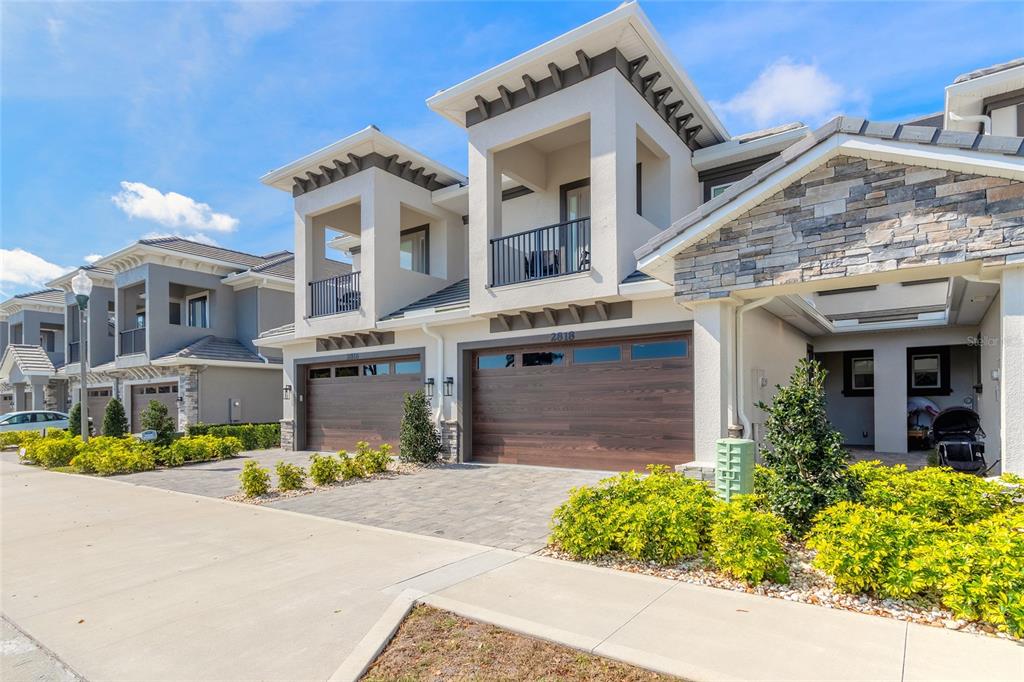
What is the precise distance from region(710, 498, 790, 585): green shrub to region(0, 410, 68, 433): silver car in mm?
26826

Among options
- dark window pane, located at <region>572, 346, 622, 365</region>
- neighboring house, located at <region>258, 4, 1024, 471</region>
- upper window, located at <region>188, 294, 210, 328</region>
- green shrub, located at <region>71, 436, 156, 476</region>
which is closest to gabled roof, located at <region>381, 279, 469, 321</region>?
neighboring house, located at <region>258, 4, 1024, 471</region>

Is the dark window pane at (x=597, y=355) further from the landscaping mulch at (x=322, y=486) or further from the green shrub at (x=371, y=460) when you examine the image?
the green shrub at (x=371, y=460)

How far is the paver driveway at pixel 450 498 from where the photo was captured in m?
6.61

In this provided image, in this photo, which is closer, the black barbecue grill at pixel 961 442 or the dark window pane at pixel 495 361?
the black barbecue grill at pixel 961 442

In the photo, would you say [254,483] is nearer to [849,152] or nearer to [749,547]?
[749,547]

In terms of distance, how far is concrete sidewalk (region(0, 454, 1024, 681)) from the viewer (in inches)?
132

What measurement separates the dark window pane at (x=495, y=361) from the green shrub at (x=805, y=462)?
6843mm

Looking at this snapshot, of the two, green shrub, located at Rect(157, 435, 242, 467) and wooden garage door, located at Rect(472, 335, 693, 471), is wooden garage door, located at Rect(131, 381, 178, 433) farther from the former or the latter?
wooden garage door, located at Rect(472, 335, 693, 471)

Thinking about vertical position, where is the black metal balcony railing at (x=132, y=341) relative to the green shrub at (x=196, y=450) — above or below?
above

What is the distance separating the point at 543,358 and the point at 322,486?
16.0 ft

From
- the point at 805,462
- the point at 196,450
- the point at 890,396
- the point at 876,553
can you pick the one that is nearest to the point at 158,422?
the point at 196,450

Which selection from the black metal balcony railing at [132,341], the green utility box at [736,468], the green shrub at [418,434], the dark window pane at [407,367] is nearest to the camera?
the green utility box at [736,468]

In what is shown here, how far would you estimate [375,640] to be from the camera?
3.69 m

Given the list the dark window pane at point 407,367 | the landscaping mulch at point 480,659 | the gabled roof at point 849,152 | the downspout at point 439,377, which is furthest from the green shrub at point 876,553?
the dark window pane at point 407,367
